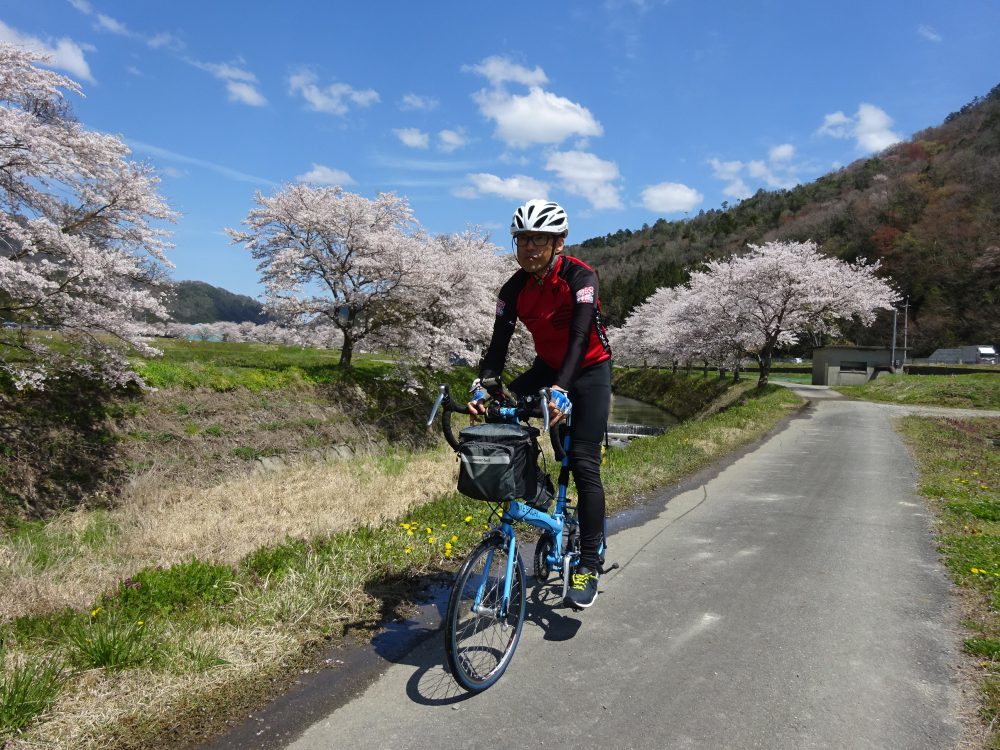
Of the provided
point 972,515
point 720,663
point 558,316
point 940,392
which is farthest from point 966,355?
point 558,316

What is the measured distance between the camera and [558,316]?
3.79 metres

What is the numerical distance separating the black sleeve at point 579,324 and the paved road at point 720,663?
165cm

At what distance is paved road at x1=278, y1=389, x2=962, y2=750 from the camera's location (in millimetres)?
2658

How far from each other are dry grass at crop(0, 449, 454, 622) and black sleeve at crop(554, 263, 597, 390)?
3.46 m

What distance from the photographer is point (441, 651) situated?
342cm

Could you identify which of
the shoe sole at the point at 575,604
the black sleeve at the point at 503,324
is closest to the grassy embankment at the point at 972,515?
the shoe sole at the point at 575,604

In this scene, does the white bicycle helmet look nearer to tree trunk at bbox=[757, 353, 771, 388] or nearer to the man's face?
the man's face

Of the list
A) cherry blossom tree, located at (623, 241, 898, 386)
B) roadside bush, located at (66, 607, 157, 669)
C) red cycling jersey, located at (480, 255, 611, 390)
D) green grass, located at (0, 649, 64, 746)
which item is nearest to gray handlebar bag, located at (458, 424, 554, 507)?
red cycling jersey, located at (480, 255, 611, 390)

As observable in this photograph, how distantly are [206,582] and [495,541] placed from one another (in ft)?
7.44

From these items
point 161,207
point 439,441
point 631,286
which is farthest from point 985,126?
point 161,207

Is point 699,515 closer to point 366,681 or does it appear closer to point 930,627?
point 930,627

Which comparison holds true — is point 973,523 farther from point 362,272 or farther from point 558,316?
point 362,272

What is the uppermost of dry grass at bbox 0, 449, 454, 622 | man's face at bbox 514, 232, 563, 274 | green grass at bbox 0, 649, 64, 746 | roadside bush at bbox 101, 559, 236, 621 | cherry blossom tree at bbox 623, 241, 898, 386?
cherry blossom tree at bbox 623, 241, 898, 386

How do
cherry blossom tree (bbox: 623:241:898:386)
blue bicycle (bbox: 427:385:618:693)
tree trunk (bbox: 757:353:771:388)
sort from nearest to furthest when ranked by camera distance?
blue bicycle (bbox: 427:385:618:693) < cherry blossom tree (bbox: 623:241:898:386) < tree trunk (bbox: 757:353:771:388)
